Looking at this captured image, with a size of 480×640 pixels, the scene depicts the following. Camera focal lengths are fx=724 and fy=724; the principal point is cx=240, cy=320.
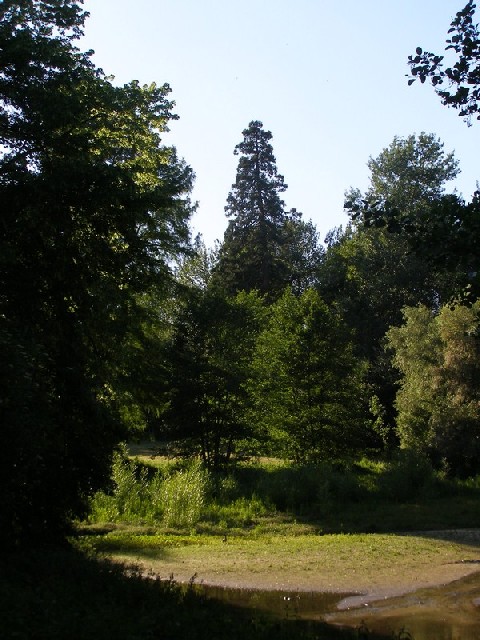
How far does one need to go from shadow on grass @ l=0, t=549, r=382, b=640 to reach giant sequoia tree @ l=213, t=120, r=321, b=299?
48.1m

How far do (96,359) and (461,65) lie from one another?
30.1 ft

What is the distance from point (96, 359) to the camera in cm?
1455

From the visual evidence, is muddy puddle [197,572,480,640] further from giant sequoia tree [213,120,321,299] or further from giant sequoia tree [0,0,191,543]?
giant sequoia tree [213,120,321,299]

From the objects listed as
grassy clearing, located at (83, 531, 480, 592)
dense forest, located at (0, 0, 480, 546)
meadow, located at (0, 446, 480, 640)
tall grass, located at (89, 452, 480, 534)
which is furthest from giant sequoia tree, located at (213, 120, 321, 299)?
grassy clearing, located at (83, 531, 480, 592)

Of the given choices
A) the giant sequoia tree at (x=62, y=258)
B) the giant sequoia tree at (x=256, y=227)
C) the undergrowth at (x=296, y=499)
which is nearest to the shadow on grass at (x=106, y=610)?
the giant sequoia tree at (x=62, y=258)

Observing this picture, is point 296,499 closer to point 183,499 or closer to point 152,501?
point 183,499

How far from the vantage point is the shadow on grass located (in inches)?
289

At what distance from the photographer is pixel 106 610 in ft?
27.2

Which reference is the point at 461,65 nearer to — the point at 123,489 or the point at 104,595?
the point at 104,595

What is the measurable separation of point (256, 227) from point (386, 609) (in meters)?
50.5

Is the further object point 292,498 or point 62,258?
point 292,498

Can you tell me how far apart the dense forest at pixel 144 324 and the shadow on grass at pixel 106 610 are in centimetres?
138

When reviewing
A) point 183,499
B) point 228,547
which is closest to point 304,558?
point 228,547

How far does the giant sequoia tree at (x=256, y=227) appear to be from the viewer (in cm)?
5916
